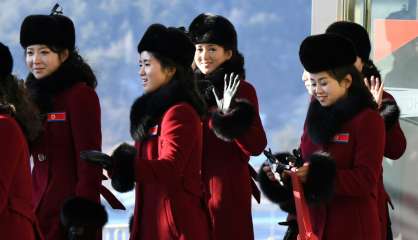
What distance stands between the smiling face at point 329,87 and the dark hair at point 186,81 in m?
0.46

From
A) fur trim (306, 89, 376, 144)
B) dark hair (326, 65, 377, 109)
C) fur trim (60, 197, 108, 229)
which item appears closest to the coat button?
fur trim (60, 197, 108, 229)

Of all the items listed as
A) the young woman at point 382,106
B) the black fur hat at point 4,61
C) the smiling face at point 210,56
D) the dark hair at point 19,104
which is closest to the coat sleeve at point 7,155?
the dark hair at point 19,104

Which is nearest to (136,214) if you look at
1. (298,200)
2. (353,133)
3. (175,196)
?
(175,196)

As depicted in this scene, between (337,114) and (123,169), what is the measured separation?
0.82 metres

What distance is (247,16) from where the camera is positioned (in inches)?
267

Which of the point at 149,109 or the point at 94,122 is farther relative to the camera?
the point at 94,122

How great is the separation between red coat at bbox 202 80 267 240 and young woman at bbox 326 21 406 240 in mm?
533

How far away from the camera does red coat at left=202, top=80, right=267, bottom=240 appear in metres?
4.30

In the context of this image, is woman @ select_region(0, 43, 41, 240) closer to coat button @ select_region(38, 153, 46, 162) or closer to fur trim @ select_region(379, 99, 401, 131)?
coat button @ select_region(38, 153, 46, 162)

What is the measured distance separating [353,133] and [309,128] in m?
0.21

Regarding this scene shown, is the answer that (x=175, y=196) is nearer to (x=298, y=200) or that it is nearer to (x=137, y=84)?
(x=298, y=200)

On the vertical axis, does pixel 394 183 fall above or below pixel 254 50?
below

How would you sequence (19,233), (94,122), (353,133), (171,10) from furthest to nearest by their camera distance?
(171,10), (94,122), (353,133), (19,233)

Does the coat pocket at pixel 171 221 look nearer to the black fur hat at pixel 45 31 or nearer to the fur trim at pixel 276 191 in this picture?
the fur trim at pixel 276 191
